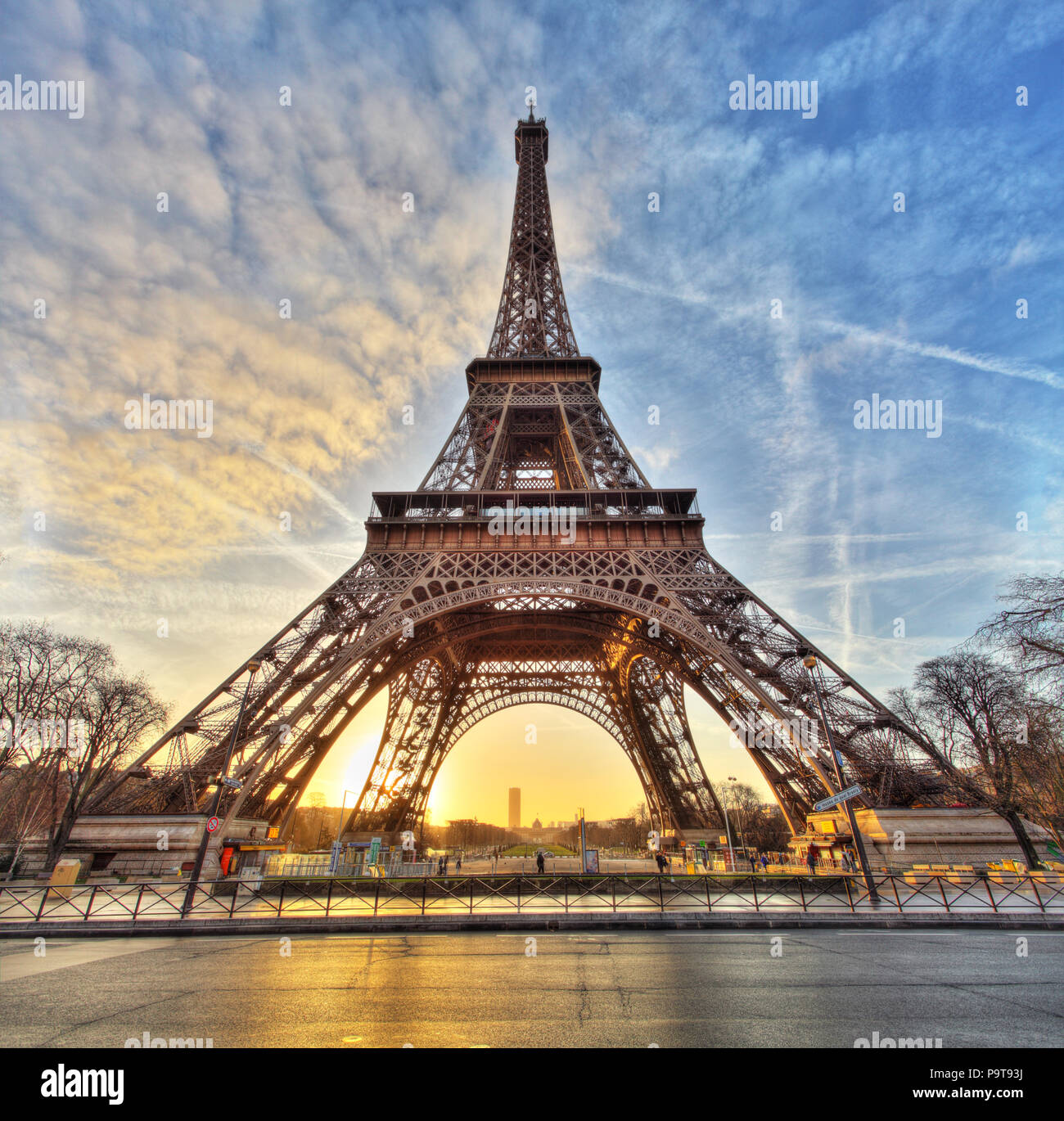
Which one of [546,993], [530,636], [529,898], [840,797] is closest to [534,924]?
[529,898]

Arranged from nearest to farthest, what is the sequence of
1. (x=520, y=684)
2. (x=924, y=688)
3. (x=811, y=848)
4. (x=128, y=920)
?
(x=128, y=920) → (x=811, y=848) → (x=924, y=688) → (x=520, y=684)

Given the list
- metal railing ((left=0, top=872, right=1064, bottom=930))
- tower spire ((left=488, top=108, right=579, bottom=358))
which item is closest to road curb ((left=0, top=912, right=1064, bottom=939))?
metal railing ((left=0, top=872, right=1064, bottom=930))

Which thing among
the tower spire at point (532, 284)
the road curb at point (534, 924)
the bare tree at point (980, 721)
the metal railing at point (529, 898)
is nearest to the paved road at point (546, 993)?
the road curb at point (534, 924)

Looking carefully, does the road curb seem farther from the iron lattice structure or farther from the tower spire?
the tower spire

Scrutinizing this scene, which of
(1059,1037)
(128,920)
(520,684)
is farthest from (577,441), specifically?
(1059,1037)

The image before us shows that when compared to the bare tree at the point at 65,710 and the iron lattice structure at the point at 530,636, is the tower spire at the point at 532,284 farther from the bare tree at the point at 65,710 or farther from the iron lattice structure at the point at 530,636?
the bare tree at the point at 65,710
